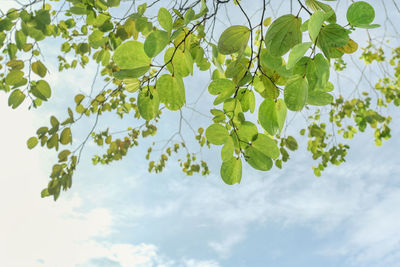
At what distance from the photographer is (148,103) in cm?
58

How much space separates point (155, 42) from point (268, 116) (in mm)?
247

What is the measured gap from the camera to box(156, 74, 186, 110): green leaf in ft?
1.76

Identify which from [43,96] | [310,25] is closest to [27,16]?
[43,96]

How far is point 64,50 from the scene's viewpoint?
6.51 feet

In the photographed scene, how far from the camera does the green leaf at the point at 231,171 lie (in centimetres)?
59

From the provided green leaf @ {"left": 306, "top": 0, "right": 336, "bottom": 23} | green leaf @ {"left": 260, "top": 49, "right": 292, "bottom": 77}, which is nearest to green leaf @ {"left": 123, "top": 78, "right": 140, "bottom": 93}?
green leaf @ {"left": 260, "top": 49, "right": 292, "bottom": 77}

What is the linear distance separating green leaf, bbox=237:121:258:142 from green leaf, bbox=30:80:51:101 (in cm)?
69

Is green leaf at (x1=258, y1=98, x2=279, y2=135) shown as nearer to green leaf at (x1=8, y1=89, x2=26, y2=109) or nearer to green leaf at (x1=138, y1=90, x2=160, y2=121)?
green leaf at (x1=138, y1=90, x2=160, y2=121)

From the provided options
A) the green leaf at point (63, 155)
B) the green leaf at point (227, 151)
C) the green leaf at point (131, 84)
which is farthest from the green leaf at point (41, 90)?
the green leaf at point (227, 151)

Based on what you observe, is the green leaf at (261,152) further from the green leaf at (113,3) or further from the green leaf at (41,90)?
the green leaf at (41,90)

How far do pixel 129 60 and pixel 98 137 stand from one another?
1820 mm

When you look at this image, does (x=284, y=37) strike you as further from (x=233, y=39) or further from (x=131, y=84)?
(x=131, y=84)

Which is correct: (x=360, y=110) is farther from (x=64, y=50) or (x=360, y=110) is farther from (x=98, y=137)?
(x=64, y=50)

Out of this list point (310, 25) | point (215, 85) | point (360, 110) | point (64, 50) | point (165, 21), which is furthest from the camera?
point (360, 110)
